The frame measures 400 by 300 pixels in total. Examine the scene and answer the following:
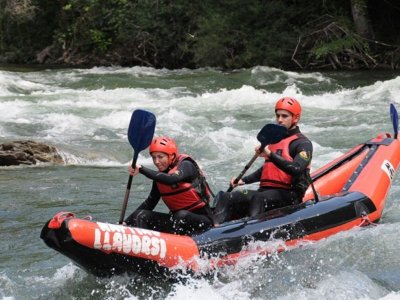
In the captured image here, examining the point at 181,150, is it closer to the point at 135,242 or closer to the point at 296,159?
the point at 296,159

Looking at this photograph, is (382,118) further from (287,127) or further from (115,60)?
(115,60)

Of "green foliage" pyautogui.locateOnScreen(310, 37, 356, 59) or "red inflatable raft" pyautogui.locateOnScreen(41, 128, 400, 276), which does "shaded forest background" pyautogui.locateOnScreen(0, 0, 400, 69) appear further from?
"red inflatable raft" pyautogui.locateOnScreen(41, 128, 400, 276)

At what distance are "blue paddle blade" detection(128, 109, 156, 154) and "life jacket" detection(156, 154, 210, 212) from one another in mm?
266

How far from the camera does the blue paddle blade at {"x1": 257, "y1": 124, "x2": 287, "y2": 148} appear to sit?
5012 mm

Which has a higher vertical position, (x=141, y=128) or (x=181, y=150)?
(x=141, y=128)

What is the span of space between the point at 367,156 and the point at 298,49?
10681 millimetres

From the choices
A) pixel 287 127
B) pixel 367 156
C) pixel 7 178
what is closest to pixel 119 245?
pixel 287 127

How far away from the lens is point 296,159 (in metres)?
5.15

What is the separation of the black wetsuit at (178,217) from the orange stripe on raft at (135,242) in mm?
217

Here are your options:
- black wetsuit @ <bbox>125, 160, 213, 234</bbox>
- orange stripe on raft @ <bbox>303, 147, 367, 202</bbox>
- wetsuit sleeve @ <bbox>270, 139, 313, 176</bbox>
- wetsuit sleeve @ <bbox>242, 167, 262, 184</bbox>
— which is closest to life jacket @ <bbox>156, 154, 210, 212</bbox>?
black wetsuit @ <bbox>125, 160, 213, 234</bbox>

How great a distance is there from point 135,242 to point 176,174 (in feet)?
2.05

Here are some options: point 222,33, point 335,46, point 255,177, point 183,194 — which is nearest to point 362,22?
point 335,46

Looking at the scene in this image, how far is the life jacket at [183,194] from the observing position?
190 inches

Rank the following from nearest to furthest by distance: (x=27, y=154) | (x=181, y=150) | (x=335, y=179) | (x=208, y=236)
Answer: (x=208, y=236), (x=335, y=179), (x=27, y=154), (x=181, y=150)
